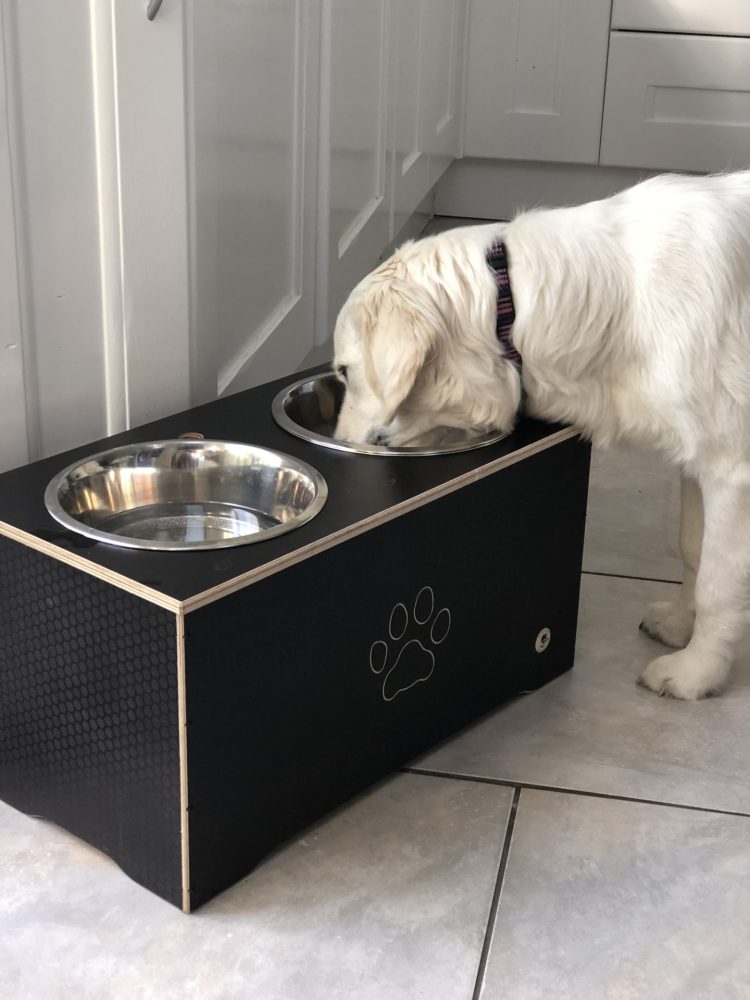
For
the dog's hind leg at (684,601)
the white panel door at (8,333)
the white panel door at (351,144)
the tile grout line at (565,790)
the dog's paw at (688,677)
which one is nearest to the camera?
the white panel door at (8,333)

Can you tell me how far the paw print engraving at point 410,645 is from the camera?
1488 millimetres

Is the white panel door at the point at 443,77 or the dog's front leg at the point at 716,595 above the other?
the white panel door at the point at 443,77

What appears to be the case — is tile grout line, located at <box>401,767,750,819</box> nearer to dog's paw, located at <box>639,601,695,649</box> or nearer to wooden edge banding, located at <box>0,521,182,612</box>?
dog's paw, located at <box>639,601,695,649</box>

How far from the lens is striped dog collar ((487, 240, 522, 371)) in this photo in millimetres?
1635

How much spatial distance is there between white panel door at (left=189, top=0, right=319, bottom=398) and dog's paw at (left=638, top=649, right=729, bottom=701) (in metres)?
0.81

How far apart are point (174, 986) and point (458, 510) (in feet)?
2.09

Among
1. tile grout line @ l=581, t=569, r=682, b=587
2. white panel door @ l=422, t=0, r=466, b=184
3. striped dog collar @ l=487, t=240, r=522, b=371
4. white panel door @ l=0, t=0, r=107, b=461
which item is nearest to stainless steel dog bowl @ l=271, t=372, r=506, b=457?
striped dog collar @ l=487, t=240, r=522, b=371

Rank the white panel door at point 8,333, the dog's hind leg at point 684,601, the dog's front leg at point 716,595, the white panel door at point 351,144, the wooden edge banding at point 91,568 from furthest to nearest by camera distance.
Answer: the white panel door at point 351,144, the dog's hind leg at point 684,601, the dog's front leg at point 716,595, the white panel door at point 8,333, the wooden edge banding at point 91,568

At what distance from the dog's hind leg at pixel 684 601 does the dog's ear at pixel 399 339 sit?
0.56 meters

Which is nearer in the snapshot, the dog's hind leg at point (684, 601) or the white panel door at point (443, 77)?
the dog's hind leg at point (684, 601)

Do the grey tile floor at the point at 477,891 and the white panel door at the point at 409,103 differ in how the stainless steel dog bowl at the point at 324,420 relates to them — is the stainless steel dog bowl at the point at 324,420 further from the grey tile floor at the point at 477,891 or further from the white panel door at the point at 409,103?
the white panel door at the point at 409,103

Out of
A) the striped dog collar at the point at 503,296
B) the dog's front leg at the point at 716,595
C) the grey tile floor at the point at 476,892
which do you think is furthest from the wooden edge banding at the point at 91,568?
the dog's front leg at the point at 716,595

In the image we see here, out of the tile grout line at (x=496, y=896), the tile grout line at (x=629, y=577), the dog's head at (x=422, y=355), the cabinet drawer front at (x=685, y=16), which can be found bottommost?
the tile grout line at (x=629, y=577)

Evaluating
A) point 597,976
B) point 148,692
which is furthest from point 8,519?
point 597,976
